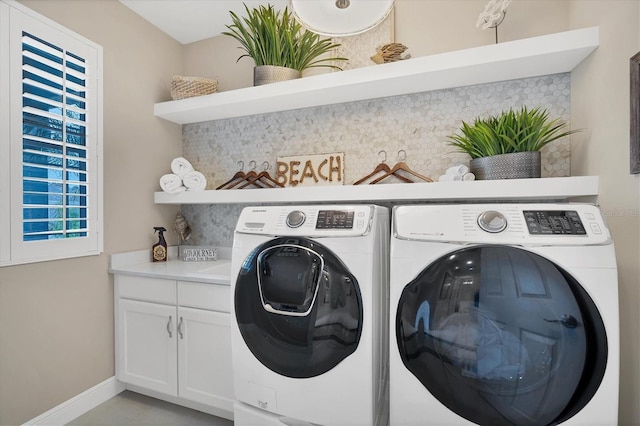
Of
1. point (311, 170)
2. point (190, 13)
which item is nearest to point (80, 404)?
point (311, 170)

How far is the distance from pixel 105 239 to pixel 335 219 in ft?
5.45

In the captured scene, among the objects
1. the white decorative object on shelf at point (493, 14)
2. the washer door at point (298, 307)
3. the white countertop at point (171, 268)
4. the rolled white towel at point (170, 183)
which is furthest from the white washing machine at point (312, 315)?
the white decorative object on shelf at point (493, 14)

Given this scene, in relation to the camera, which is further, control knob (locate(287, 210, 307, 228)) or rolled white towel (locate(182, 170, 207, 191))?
rolled white towel (locate(182, 170, 207, 191))

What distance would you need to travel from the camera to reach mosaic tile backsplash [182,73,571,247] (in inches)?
68.9

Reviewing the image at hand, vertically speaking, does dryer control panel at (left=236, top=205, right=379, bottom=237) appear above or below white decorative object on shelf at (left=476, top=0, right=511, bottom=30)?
below

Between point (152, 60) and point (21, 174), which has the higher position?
point (152, 60)

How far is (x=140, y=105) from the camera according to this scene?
226 cm

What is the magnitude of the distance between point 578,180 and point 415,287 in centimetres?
97

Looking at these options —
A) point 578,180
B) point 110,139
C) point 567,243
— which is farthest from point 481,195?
point 110,139

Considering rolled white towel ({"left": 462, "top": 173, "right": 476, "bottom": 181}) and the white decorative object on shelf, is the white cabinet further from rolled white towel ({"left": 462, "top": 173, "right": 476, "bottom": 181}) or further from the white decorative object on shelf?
the white decorative object on shelf

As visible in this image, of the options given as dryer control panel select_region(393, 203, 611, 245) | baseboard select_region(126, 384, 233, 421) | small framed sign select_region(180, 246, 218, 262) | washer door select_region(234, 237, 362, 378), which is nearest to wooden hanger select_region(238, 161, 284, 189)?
small framed sign select_region(180, 246, 218, 262)

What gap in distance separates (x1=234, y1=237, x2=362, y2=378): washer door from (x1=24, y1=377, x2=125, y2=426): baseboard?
4.34 ft

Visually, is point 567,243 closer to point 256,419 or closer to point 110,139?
point 256,419

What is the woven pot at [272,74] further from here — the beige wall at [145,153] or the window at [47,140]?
the window at [47,140]
